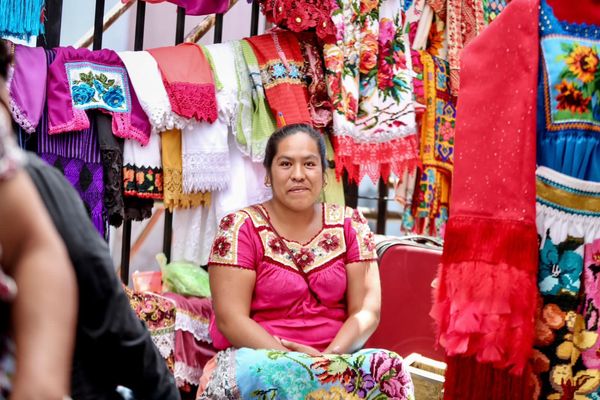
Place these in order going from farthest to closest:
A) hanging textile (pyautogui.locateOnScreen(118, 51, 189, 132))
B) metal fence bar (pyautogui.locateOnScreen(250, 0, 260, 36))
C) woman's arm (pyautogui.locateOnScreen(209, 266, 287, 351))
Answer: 1. metal fence bar (pyautogui.locateOnScreen(250, 0, 260, 36))
2. hanging textile (pyautogui.locateOnScreen(118, 51, 189, 132))
3. woman's arm (pyautogui.locateOnScreen(209, 266, 287, 351))

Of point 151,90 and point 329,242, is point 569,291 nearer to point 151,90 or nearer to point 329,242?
point 329,242

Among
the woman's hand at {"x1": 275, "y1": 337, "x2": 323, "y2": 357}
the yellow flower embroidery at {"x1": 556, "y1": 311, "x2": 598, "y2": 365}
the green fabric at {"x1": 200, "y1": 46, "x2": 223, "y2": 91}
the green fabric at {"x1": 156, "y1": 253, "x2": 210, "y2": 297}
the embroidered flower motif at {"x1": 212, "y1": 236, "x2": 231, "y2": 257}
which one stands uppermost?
the green fabric at {"x1": 200, "y1": 46, "x2": 223, "y2": 91}

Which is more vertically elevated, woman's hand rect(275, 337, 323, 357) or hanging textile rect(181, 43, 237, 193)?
hanging textile rect(181, 43, 237, 193)

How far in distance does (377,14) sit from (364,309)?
1.45 meters

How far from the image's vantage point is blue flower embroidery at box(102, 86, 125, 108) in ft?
9.36

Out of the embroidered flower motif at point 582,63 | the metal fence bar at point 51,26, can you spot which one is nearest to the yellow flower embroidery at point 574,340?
the embroidered flower motif at point 582,63

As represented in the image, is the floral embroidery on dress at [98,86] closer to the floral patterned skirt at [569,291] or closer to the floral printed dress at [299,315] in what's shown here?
the floral printed dress at [299,315]

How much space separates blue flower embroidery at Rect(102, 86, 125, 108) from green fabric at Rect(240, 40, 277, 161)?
0.58m

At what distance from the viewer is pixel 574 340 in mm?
1814

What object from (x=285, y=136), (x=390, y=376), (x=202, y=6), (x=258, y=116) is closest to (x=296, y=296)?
(x=390, y=376)

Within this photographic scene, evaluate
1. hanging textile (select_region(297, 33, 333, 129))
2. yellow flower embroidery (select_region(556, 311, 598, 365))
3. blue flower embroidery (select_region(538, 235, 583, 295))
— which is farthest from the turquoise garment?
hanging textile (select_region(297, 33, 333, 129))

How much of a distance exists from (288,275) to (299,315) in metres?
0.14

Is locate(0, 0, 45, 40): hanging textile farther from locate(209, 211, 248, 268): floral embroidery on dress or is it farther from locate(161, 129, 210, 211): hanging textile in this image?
locate(209, 211, 248, 268): floral embroidery on dress

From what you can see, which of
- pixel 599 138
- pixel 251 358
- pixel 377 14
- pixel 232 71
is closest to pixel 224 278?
pixel 251 358
